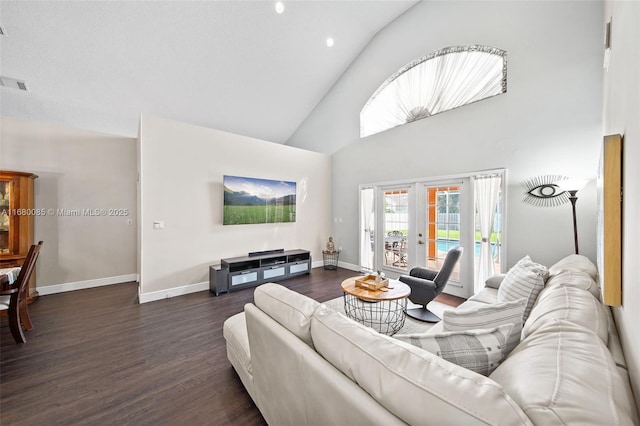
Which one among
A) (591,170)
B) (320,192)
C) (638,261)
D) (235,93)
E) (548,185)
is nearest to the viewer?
(638,261)

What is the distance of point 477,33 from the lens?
383 cm

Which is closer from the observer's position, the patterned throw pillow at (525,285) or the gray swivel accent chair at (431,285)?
Result: the patterned throw pillow at (525,285)

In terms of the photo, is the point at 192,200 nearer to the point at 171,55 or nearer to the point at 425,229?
the point at 171,55

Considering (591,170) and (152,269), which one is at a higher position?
(591,170)

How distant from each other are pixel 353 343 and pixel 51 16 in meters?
5.14

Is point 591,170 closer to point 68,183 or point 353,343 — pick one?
point 353,343

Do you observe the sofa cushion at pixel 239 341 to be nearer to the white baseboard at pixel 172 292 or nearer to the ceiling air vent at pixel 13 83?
the white baseboard at pixel 172 292

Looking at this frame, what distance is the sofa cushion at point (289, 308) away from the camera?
1184mm

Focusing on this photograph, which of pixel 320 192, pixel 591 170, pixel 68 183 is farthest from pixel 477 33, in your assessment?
pixel 68 183

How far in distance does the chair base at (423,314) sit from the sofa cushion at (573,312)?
1.65m

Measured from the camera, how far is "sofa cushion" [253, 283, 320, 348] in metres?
1.18

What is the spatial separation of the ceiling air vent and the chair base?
245 inches

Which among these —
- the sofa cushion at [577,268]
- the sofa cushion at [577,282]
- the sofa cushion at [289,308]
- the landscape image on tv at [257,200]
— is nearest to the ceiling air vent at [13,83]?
the landscape image on tv at [257,200]

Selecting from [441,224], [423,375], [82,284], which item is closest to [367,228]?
[441,224]
